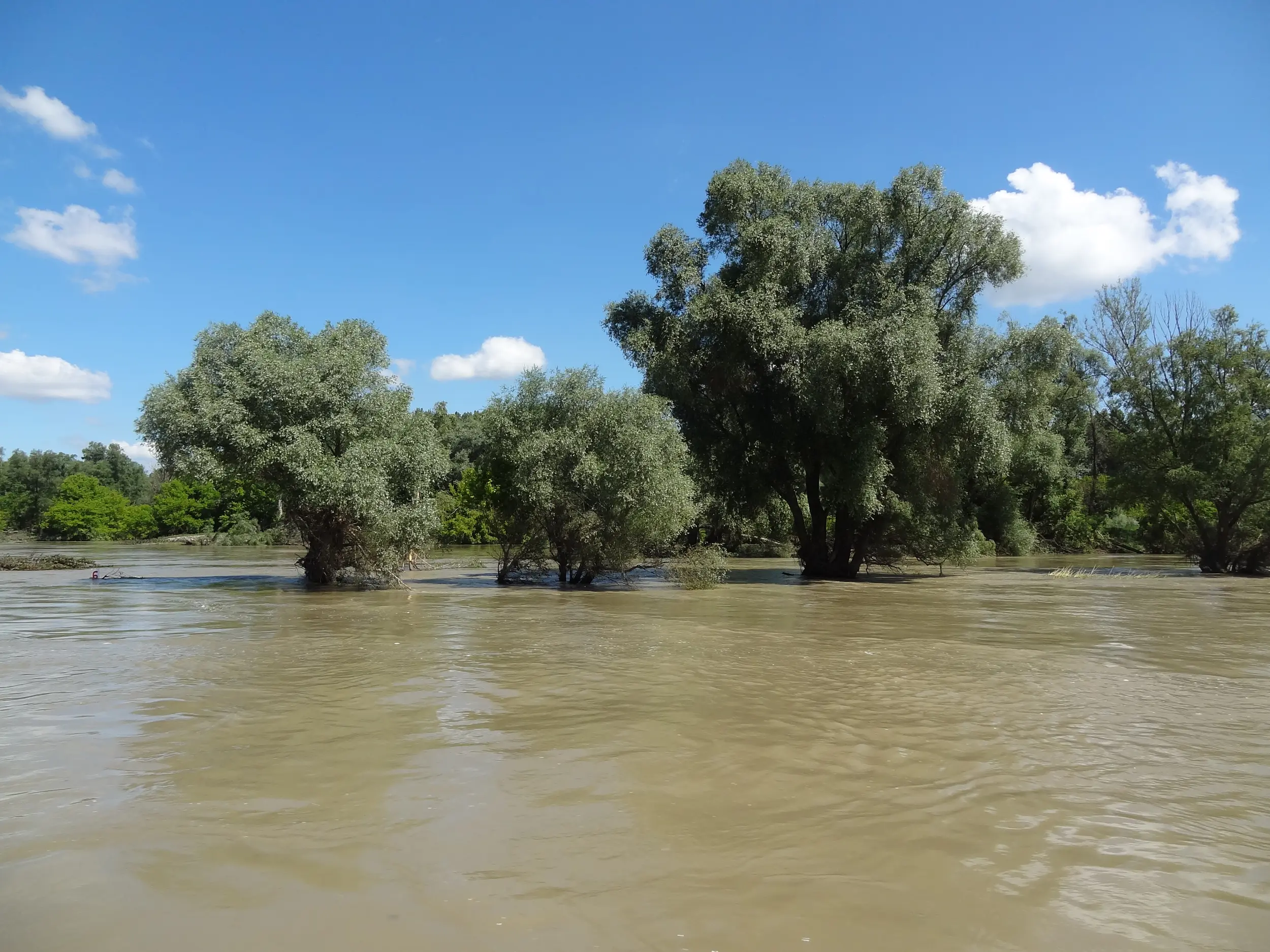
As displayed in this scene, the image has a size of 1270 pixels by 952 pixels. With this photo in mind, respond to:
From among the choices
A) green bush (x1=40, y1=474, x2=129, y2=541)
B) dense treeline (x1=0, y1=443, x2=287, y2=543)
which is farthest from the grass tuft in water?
green bush (x1=40, y1=474, x2=129, y2=541)

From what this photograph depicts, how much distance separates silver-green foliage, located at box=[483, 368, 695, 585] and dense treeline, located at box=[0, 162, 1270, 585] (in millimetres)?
84

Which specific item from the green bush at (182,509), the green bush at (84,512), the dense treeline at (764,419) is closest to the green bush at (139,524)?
the green bush at (84,512)

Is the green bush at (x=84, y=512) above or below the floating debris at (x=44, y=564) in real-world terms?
above

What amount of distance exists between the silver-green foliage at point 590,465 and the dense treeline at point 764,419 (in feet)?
0.28

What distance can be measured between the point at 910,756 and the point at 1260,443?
118ft

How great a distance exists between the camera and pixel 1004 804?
6.29m

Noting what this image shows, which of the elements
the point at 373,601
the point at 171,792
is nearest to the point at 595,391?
the point at 373,601

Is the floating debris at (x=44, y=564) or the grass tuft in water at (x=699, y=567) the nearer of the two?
the grass tuft in water at (x=699, y=567)

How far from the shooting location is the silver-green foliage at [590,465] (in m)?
25.5

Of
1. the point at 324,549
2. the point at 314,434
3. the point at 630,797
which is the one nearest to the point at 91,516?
the point at 324,549

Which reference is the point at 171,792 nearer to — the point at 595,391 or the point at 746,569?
the point at 595,391

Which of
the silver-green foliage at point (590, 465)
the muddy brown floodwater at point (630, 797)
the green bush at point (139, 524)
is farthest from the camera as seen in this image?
the green bush at point (139, 524)

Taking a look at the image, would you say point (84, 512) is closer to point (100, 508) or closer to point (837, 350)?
point (100, 508)

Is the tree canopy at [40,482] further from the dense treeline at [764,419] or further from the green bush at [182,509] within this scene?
the dense treeline at [764,419]
